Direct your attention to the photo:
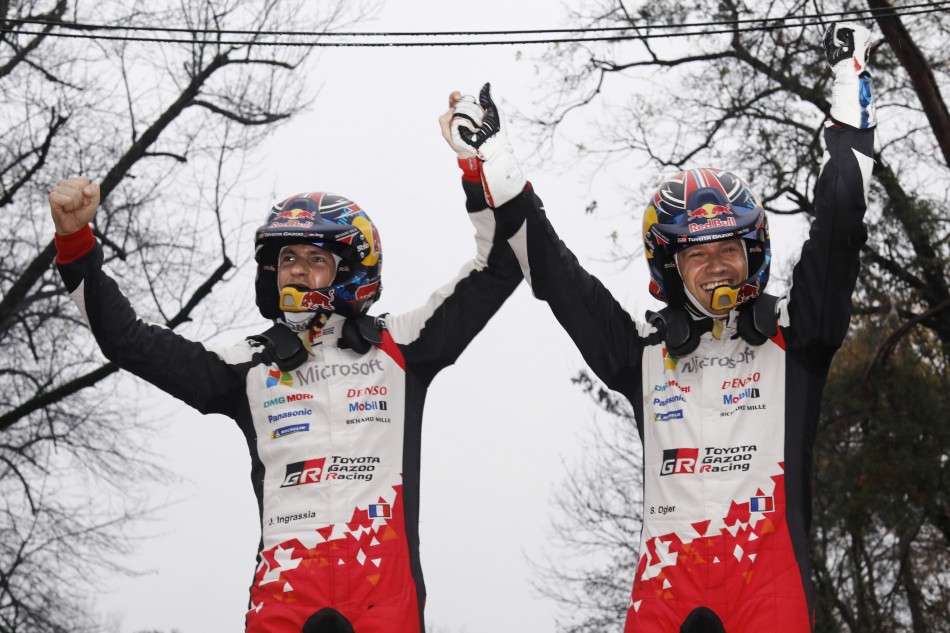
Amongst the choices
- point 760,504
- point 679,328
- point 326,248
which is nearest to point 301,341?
point 326,248

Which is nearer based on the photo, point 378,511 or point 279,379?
point 378,511

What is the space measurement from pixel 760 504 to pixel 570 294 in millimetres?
1177

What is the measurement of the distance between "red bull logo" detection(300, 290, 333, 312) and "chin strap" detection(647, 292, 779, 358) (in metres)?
1.44

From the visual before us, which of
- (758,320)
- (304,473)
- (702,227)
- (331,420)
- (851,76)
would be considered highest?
(851,76)

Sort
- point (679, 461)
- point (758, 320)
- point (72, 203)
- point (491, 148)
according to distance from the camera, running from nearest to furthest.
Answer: point (679, 461)
point (758, 320)
point (491, 148)
point (72, 203)

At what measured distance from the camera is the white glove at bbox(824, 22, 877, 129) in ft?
18.7

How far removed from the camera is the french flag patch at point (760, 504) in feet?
18.3

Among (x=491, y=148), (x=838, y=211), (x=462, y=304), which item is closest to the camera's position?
(x=838, y=211)

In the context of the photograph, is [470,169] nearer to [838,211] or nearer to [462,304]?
[462,304]

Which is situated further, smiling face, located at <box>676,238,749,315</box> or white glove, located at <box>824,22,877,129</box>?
smiling face, located at <box>676,238,749,315</box>

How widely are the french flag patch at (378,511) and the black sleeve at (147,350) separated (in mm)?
836

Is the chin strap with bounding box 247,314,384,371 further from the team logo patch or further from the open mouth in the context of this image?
the open mouth

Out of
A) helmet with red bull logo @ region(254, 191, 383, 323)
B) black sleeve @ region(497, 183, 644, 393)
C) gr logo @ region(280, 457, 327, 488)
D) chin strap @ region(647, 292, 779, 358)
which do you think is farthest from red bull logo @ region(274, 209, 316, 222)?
chin strap @ region(647, 292, 779, 358)

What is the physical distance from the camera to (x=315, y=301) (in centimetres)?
625
